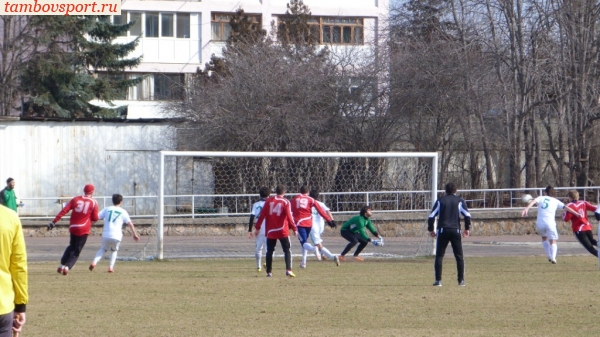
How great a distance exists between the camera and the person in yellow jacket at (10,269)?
17.5 feet

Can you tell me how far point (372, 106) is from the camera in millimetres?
33469

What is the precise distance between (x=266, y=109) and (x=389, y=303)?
20.4m

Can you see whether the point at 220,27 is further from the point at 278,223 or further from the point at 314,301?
the point at 314,301

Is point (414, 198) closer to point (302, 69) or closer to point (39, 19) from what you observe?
point (302, 69)

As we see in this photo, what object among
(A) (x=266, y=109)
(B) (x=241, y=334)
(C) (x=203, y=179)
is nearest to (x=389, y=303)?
(B) (x=241, y=334)

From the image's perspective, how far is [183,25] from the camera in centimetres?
4838

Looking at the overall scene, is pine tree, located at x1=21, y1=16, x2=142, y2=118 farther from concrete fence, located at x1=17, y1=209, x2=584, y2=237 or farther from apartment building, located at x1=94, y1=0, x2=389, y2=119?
concrete fence, located at x1=17, y1=209, x2=584, y2=237

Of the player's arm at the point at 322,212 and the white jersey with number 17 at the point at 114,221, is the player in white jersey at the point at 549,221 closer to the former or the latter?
the player's arm at the point at 322,212

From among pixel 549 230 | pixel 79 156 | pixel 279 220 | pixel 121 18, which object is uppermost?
pixel 121 18

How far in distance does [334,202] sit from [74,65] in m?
21.7

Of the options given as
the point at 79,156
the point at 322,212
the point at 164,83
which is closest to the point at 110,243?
the point at 322,212

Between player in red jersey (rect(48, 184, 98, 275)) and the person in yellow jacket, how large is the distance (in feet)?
38.2

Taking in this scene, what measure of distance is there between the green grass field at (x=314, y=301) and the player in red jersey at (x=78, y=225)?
0.31 meters

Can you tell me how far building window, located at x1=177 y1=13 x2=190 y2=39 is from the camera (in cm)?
4825
